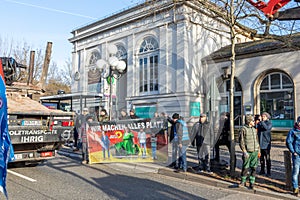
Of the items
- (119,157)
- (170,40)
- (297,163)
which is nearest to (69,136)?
(119,157)

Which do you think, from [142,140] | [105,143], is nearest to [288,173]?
[142,140]

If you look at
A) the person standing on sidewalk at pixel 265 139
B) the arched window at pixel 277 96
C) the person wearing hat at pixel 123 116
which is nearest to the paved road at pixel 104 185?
the person wearing hat at pixel 123 116

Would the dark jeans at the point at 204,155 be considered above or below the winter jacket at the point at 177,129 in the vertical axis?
below

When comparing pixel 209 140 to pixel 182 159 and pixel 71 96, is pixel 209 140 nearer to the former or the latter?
pixel 182 159

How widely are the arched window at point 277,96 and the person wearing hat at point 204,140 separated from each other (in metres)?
8.94

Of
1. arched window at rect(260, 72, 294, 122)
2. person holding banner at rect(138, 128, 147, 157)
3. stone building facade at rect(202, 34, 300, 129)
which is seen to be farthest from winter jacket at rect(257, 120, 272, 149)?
arched window at rect(260, 72, 294, 122)

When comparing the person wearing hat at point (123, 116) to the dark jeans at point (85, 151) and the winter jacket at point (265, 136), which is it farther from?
the winter jacket at point (265, 136)

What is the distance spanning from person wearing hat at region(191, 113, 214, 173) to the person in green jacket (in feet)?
6.92

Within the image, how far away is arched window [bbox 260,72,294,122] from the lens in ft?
50.1

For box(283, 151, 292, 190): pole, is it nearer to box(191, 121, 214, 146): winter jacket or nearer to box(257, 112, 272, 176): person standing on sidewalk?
box(257, 112, 272, 176): person standing on sidewalk

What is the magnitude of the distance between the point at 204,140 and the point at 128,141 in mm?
2478

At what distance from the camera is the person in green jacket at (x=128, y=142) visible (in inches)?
360

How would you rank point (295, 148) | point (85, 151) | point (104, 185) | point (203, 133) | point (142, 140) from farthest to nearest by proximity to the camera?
point (85, 151), point (142, 140), point (203, 133), point (104, 185), point (295, 148)

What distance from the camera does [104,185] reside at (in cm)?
674
